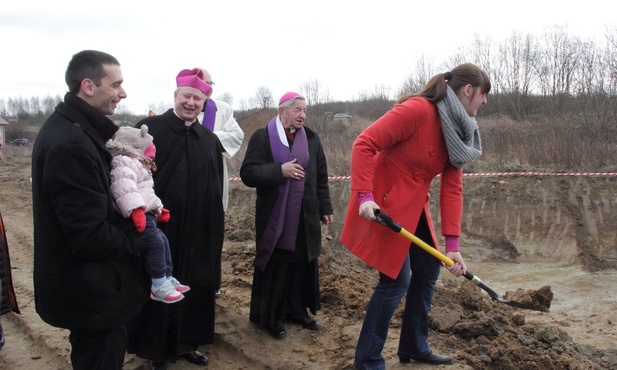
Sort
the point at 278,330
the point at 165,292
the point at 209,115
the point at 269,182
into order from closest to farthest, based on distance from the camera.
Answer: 1. the point at 165,292
2. the point at 269,182
3. the point at 278,330
4. the point at 209,115

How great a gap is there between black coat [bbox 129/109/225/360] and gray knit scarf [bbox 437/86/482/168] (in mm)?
1654

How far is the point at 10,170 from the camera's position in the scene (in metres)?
20.5

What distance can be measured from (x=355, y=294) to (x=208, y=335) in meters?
1.67

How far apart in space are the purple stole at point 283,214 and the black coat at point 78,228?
1743 mm

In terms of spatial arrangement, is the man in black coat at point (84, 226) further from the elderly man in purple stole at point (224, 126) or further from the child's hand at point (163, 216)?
the elderly man in purple stole at point (224, 126)

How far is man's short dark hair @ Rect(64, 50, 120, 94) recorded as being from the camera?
2416mm

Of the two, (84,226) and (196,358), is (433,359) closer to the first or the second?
(196,358)

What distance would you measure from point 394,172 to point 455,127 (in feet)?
1.51

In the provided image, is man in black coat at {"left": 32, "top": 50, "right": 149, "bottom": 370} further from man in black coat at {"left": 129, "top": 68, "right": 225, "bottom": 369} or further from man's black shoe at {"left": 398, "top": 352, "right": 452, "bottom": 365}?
man's black shoe at {"left": 398, "top": 352, "right": 452, "bottom": 365}

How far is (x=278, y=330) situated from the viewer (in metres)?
4.29

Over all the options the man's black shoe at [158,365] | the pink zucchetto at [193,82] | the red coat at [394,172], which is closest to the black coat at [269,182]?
the pink zucchetto at [193,82]

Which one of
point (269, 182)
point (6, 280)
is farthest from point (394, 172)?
point (6, 280)

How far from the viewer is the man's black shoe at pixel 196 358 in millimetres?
3924

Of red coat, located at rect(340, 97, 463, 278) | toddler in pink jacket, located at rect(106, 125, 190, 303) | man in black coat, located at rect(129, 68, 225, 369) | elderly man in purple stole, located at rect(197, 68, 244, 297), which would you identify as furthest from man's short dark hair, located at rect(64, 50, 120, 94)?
elderly man in purple stole, located at rect(197, 68, 244, 297)
